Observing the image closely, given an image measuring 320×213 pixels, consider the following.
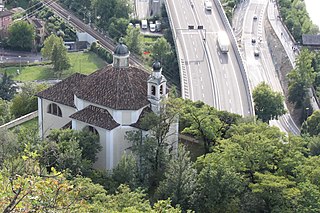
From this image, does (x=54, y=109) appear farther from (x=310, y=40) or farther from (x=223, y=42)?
(x=310, y=40)

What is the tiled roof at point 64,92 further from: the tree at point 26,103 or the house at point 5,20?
the house at point 5,20

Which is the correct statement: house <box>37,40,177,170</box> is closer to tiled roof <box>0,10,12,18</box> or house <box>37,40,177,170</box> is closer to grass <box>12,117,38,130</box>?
grass <box>12,117,38,130</box>

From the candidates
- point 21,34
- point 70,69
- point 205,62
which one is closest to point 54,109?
point 70,69

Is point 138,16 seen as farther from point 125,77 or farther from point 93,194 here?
point 93,194

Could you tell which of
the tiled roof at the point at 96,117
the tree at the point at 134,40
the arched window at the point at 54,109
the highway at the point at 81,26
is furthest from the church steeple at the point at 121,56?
the tree at the point at 134,40

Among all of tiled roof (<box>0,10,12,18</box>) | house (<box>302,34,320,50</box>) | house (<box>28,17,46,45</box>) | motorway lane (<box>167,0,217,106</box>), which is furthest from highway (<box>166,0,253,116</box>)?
tiled roof (<box>0,10,12,18</box>)

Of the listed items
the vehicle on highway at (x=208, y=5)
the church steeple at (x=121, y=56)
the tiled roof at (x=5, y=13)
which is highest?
the vehicle on highway at (x=208, y=5)
